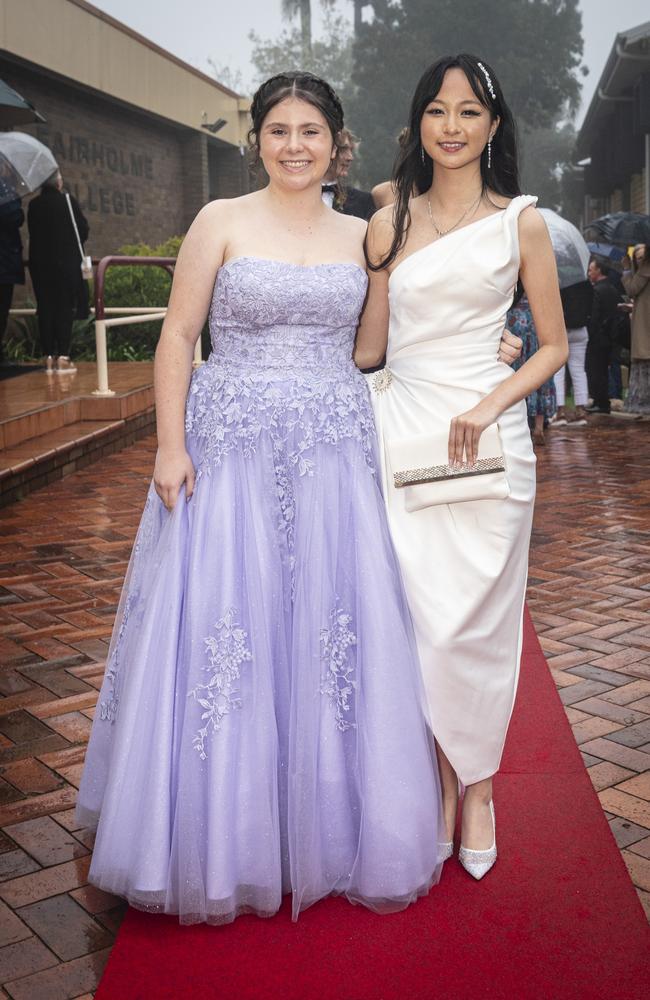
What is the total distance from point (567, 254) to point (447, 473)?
6.79 metres

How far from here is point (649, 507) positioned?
710 cm

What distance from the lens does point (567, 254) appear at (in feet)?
29.4

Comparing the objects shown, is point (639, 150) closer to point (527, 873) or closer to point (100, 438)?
point (100, 438)

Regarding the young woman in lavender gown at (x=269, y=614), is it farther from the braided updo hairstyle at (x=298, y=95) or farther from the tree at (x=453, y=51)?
the tree at (x=453, y=51)

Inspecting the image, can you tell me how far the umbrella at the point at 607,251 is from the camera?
1252 cm

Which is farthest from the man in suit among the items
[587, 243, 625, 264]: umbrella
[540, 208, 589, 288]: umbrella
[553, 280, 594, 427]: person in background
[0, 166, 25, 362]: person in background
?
[587, 243, 625, 264]: umbrella

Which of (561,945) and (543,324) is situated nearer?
(561,945)

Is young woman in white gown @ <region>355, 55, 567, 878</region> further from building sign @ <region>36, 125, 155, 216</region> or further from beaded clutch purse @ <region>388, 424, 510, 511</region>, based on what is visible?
building sign @ <region>36, 125, 155, 216</region>

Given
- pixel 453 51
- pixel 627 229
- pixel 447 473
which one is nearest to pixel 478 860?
pixel 447 473

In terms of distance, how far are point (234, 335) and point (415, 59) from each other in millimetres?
43856

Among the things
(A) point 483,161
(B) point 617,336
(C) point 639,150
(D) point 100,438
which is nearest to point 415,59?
(C) point 639,150

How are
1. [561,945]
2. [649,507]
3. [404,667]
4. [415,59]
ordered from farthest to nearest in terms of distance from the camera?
[415,59] → [649,507] → [404,667] → [561,945]

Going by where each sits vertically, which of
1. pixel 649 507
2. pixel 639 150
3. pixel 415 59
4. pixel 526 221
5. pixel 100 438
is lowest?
pixel 649 507
